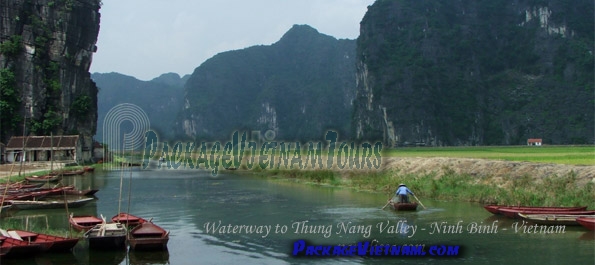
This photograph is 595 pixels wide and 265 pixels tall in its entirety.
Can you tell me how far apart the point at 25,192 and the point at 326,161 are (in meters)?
24.2

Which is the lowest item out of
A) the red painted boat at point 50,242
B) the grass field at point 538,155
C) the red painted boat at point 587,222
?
the red painted boat at point 50,242

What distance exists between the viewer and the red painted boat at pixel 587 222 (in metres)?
19.6

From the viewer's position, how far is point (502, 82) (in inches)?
5202

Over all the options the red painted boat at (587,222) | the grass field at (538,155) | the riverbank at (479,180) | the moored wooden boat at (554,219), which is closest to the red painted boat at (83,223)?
the moored wooden boat at (554,219)

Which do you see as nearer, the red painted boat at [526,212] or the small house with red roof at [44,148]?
the red painted boat at [526,212]

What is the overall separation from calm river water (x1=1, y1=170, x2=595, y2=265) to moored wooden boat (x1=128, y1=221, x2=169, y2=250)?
0.82 feet

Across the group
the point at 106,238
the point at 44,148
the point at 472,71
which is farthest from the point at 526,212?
the point at 472,71

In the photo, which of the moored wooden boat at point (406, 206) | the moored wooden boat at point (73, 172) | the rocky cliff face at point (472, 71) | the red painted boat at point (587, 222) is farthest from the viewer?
the rocky cliff face at point (472, 71)

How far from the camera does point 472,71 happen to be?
440 feet

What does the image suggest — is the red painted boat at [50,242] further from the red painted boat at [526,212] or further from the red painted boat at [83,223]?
the red painted boat at [526,212]

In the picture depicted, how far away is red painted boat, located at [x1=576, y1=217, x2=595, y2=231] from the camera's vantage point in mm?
19641

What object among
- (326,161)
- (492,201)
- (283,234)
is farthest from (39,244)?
(326,161)

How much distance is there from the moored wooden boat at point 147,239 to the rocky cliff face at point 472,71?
4176 inches

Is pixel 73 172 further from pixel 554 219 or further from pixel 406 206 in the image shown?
pixel 554 219
